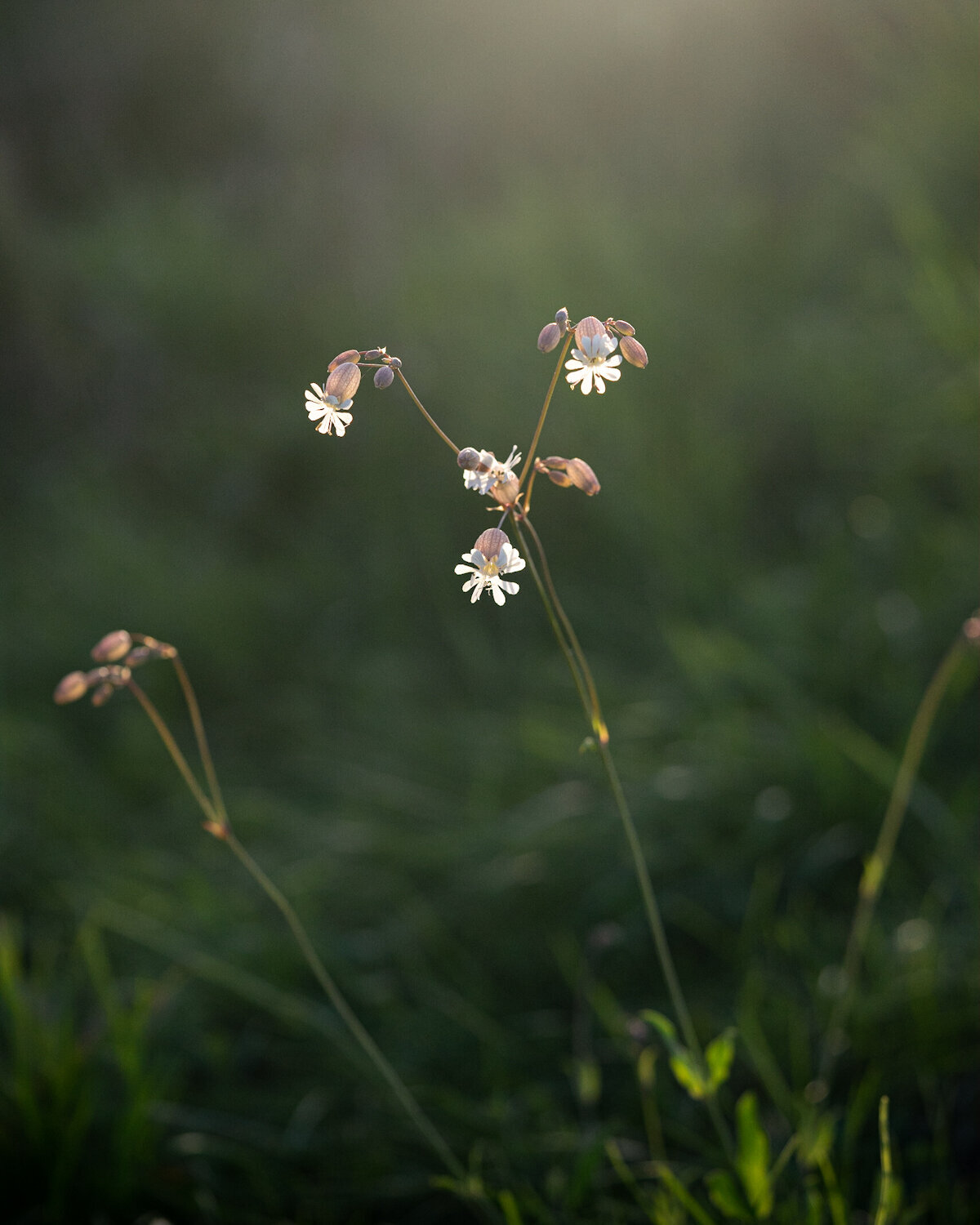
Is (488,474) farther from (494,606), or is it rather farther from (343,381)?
(494,606)

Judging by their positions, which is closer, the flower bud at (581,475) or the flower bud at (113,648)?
the flower bud at (581,475)

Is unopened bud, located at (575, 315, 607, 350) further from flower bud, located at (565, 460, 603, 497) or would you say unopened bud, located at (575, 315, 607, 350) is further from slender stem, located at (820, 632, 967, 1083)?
slender stem, located at (820, 632, 967, 1083)

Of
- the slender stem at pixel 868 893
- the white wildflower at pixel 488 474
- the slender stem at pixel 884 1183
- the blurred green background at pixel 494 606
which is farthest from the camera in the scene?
the blurred green background at pixel 494 606

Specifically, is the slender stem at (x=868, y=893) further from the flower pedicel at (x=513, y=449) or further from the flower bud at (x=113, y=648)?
the flower bud at (x=113, y=648)

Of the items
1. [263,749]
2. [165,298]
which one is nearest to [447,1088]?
[263,749]

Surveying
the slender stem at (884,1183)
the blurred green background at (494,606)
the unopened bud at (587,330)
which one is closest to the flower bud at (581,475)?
the unopened bud at (587,330)

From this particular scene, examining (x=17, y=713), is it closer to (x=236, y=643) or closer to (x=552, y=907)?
(x=236, y=643)
